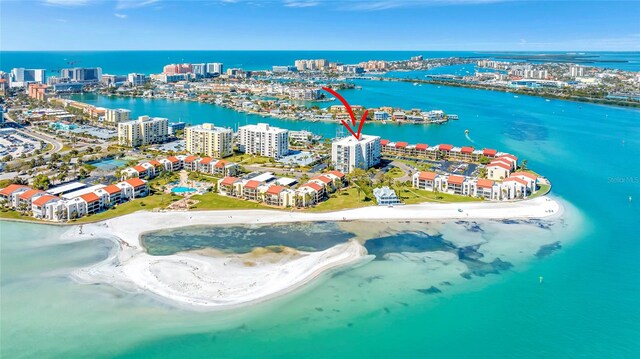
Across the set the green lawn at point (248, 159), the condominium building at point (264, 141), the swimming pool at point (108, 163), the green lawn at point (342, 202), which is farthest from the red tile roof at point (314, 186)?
the swimming pool at point (108, 163)

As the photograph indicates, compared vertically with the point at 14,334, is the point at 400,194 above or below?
above

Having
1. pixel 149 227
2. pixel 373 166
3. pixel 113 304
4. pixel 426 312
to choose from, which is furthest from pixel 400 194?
pixel 113 304

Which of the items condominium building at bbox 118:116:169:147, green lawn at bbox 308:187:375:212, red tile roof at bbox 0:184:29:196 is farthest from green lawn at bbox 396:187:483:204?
condominium building at bbox 118:116:169:147

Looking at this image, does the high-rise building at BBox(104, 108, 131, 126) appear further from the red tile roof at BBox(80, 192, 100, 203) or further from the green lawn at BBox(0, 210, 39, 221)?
the red tile roof at BBox(80, 192, 100, 203)

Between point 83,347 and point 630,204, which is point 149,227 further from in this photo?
point 630,204

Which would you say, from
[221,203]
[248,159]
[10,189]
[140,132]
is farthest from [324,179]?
[140,132]
